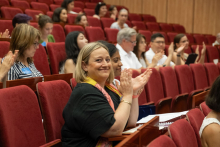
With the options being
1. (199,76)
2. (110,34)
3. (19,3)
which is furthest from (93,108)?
(19,3)

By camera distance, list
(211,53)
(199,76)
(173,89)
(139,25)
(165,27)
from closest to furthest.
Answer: (173,89), (199,76), (211,53), (139,25), (165,27)

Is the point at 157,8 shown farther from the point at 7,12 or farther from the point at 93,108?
the point at 93,108

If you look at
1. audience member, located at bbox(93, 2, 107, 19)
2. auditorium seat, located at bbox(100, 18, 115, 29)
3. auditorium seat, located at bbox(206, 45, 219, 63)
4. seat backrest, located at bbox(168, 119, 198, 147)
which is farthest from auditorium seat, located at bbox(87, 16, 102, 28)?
seat backrest, located at bbox(168, 119, 198, 147)

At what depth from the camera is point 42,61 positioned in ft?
2.54

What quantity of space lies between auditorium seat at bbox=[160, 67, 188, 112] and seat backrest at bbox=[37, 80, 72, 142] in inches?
16.7

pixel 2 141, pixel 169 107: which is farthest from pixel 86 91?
pixel 169 107

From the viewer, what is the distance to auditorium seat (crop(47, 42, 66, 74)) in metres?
0.82

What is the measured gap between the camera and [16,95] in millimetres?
415

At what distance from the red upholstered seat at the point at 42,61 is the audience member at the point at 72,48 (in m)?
0.05

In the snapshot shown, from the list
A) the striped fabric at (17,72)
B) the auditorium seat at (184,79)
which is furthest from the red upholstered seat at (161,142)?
the auditorium seat at (184,79)

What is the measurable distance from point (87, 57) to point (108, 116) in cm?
11

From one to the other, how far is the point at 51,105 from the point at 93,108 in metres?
0.11

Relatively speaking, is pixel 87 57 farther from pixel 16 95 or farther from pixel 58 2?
pixel 58 2

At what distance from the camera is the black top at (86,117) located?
1.22ft
